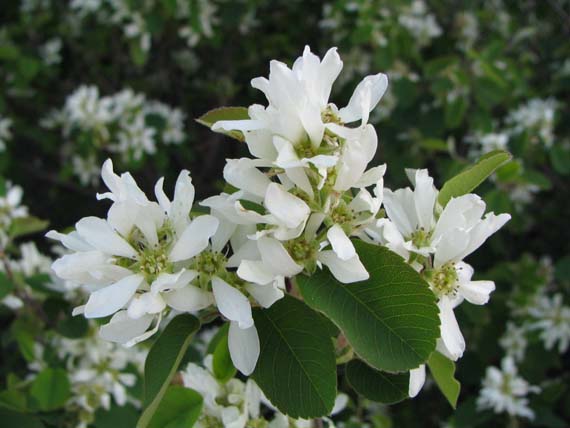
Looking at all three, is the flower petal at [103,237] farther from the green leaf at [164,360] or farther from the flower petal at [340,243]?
the flower petal at [340,243]

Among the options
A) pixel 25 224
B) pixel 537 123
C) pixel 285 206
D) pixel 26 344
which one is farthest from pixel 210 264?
pixel 537 123

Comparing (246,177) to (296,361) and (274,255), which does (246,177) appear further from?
(296,361)

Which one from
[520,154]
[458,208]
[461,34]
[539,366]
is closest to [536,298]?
[539,366]

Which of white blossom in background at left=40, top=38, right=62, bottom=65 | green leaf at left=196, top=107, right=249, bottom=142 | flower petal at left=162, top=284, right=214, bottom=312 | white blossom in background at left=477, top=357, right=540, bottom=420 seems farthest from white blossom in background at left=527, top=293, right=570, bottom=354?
white blossom in background at left=40, top=38, right=62, bottom=65

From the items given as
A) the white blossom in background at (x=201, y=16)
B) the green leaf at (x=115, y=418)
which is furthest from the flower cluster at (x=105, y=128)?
the green leaf at (x=115, y=418)

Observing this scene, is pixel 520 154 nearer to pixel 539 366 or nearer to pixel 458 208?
pixel 539 366
